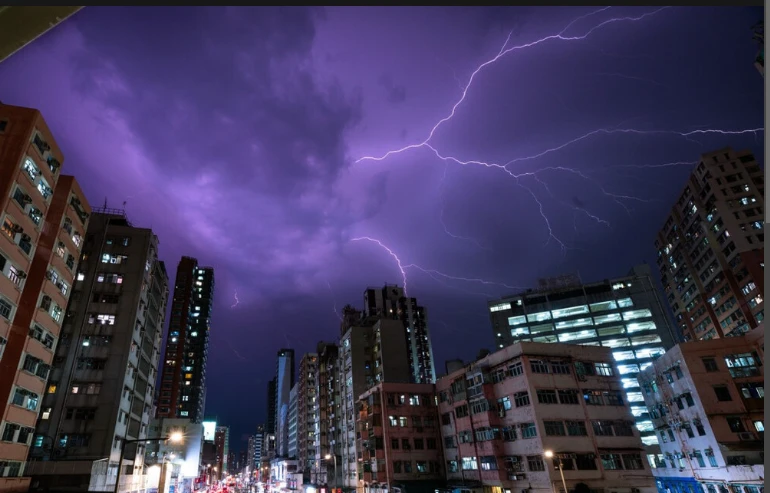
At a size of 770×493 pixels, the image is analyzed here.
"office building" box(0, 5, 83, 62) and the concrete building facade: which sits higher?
the concrete building facade

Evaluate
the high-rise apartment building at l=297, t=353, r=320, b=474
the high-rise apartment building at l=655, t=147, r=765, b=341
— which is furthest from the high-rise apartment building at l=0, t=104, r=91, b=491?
the high-rise apartment building at l=655, t=147, r=765, b=341

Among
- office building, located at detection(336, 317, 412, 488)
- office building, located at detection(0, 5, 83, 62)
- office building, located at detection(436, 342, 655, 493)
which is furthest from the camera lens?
office building, located at detection(336, 317, 412, 488)

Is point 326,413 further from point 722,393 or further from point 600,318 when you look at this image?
point 722,393

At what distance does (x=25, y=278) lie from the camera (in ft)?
112

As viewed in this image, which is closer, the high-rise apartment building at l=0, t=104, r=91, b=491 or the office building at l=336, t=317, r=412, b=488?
the high-rise apartment building at l=0, t=104, r=91, b=491

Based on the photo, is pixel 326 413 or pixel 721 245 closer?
pixel 721 245

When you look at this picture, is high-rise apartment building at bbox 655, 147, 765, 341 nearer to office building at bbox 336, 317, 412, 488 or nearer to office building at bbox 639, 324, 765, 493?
office building at bbox 639, 324, 765, 493

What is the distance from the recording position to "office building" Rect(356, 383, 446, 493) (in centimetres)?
5516

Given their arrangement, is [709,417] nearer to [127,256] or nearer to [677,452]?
[677,452]

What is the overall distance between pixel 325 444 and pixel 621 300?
75151 mm

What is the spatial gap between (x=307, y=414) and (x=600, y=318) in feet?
258

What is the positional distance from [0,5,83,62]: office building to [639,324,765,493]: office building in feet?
172

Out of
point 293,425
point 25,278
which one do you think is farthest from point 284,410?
point 25,278

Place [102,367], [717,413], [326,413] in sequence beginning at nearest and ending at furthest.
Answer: [717,413]
[102,367]
[326,413]
